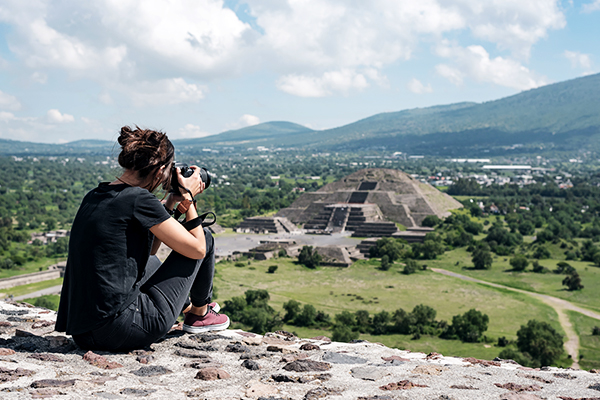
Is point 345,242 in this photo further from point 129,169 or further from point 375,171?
point 129,169

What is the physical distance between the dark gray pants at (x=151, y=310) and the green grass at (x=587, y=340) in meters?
22.5

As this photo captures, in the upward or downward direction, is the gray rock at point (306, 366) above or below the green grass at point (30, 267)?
above

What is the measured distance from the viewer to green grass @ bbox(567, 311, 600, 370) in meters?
24.5

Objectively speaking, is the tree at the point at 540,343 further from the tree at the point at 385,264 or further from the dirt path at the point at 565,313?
the tree at the point at 385,264

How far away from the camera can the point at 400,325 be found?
29.6 metres

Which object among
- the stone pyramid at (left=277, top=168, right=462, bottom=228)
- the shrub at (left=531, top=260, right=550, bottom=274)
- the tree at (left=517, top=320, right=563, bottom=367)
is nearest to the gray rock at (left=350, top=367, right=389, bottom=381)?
the tree at (left=517, top=320, right=563, bottom=367)

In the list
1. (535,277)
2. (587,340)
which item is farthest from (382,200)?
(587,340)

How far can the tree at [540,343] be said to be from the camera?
2483cm

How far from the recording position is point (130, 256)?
5.00 m

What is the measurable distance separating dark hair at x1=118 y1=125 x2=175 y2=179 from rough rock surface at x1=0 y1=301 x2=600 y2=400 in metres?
1.71

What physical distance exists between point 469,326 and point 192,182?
84.8ft

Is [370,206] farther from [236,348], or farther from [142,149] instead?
[142,149]

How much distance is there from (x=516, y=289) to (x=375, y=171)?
172 feet

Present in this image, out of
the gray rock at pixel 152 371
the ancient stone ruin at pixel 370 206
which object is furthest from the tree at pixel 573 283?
the gray rock at pixel 152 371
